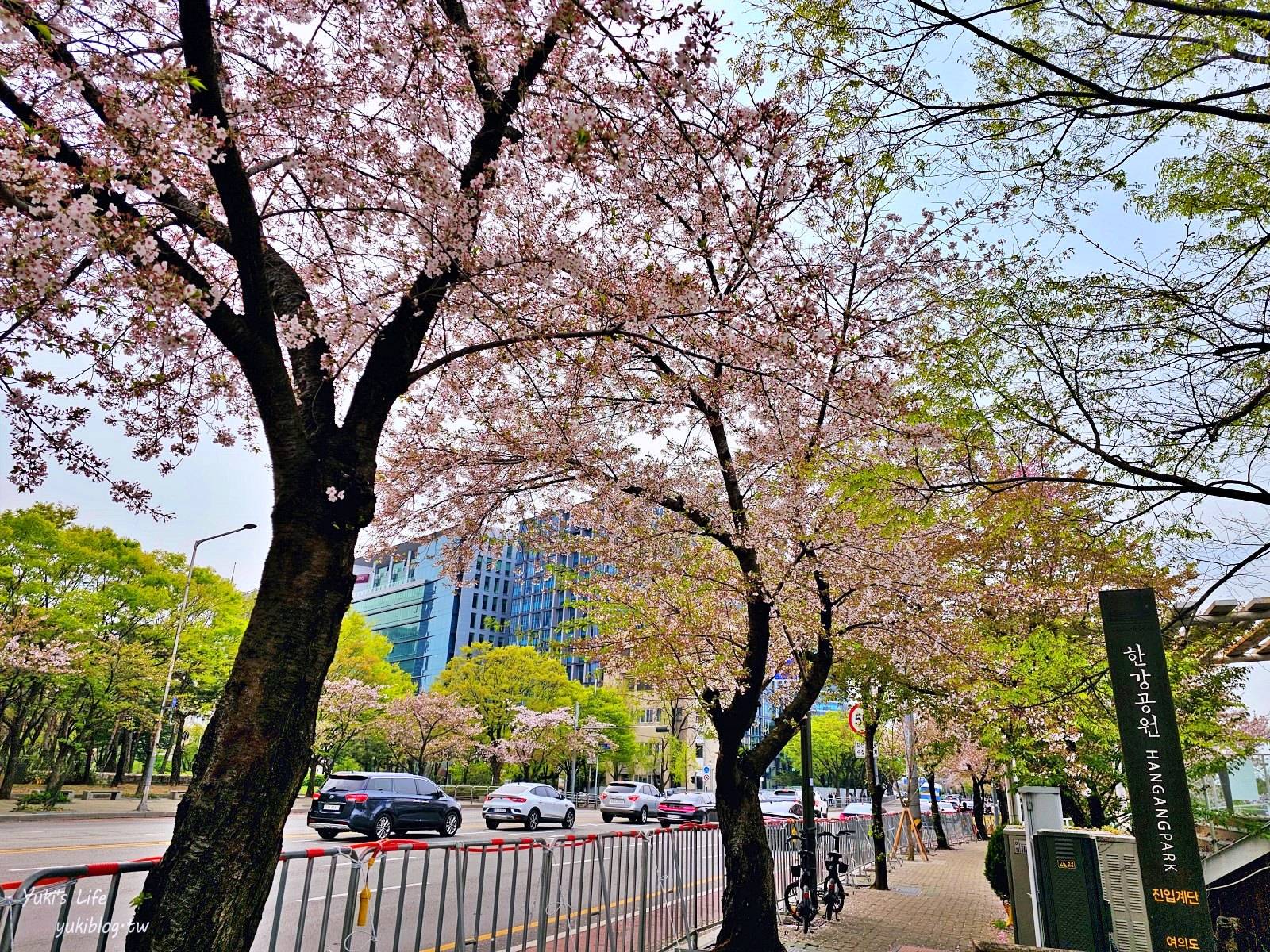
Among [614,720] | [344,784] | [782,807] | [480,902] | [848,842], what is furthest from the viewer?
[614,720]

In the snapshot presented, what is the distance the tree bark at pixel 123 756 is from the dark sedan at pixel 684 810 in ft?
76.9

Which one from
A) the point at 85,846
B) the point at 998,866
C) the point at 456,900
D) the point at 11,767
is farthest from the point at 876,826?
the point at 11,767

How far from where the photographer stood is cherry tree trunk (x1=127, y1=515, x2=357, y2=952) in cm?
338

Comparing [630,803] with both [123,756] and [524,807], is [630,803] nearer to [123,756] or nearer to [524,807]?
[524,807]

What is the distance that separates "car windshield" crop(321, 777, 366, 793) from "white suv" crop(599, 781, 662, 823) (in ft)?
38.9

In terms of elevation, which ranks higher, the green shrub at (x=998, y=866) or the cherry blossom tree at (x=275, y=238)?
the cherry blossom tree at (x=275, y=238)

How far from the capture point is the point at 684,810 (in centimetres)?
2539

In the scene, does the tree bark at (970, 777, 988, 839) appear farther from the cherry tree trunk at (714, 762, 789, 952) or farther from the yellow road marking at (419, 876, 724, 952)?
the cherry tree trunk at (714, 762, 789, 952)

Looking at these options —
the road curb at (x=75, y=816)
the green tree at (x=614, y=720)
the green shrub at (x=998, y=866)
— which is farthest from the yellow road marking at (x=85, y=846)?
the green tree at (x=614, y=720)

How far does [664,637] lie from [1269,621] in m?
7.76

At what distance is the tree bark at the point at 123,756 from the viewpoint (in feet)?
106

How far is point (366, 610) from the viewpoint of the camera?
97.3 metres

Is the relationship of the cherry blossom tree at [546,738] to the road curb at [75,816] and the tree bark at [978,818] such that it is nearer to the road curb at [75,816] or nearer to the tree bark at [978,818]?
the road curb at [75,816]

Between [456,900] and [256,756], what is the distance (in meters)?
7.11
